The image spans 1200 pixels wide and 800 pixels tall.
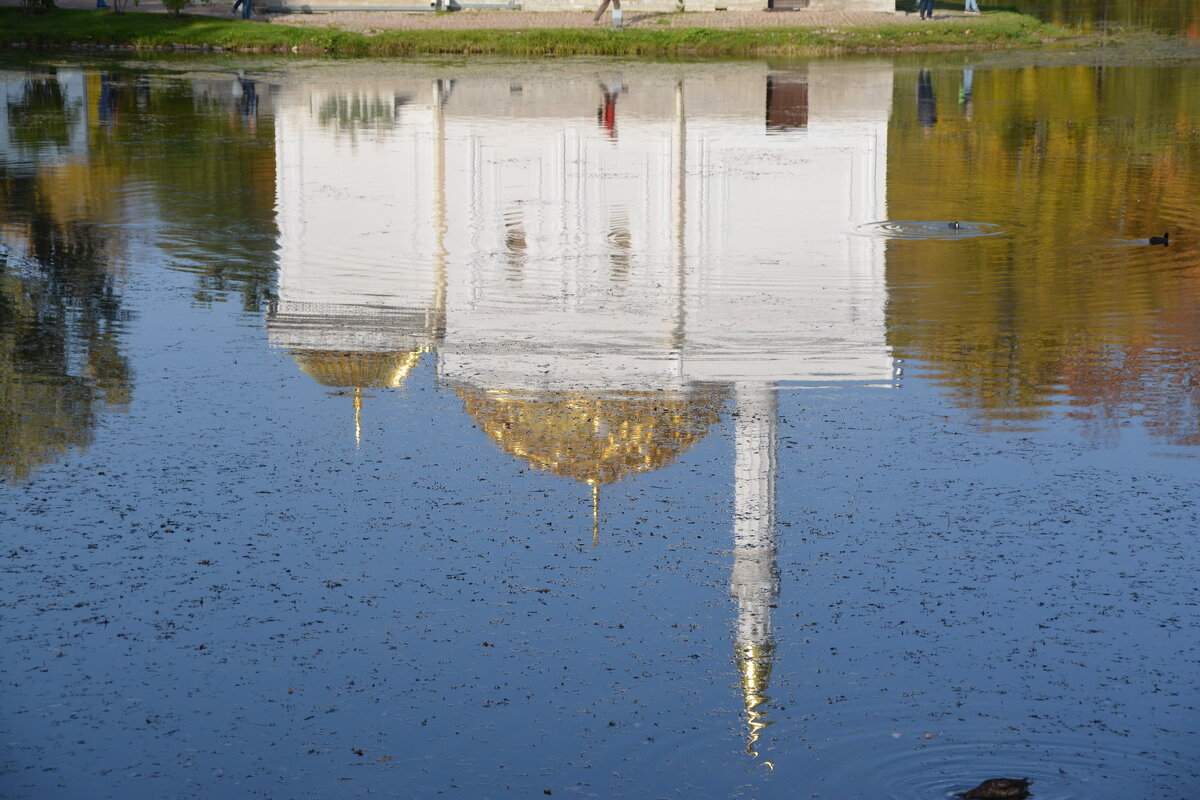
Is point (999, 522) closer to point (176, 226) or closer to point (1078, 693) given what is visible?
point (1078, 693)

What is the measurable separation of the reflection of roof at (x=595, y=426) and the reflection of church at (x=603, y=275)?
0.02 meters

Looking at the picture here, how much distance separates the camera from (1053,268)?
13891 mm

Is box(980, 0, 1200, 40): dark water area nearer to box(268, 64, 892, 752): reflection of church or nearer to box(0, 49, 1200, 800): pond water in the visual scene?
box(268, 64, 892, 752): reflection of church

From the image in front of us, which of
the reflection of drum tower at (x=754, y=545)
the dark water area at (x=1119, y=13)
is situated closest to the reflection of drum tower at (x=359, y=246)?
the reflection of drum tower at (x=754, y=545)

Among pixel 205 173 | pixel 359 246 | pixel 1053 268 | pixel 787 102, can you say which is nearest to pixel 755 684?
pixel 1053 268

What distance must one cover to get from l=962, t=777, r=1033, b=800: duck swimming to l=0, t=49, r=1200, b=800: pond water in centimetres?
6

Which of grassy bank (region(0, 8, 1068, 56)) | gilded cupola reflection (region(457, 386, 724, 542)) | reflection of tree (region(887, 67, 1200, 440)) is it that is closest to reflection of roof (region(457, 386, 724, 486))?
gilded cupola reflection (region(457, 386, 724, 542))

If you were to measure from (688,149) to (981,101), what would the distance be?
7974 mm

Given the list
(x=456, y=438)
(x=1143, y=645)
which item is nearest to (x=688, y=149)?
(x=456, y=438)

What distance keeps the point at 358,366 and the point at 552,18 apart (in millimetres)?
36032

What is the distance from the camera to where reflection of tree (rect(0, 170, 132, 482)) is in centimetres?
951

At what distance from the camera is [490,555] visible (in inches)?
300

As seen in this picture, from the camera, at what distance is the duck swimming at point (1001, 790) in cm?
553

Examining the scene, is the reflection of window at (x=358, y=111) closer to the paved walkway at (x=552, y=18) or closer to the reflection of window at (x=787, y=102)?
the reflection of window at (x=787, y=102)
